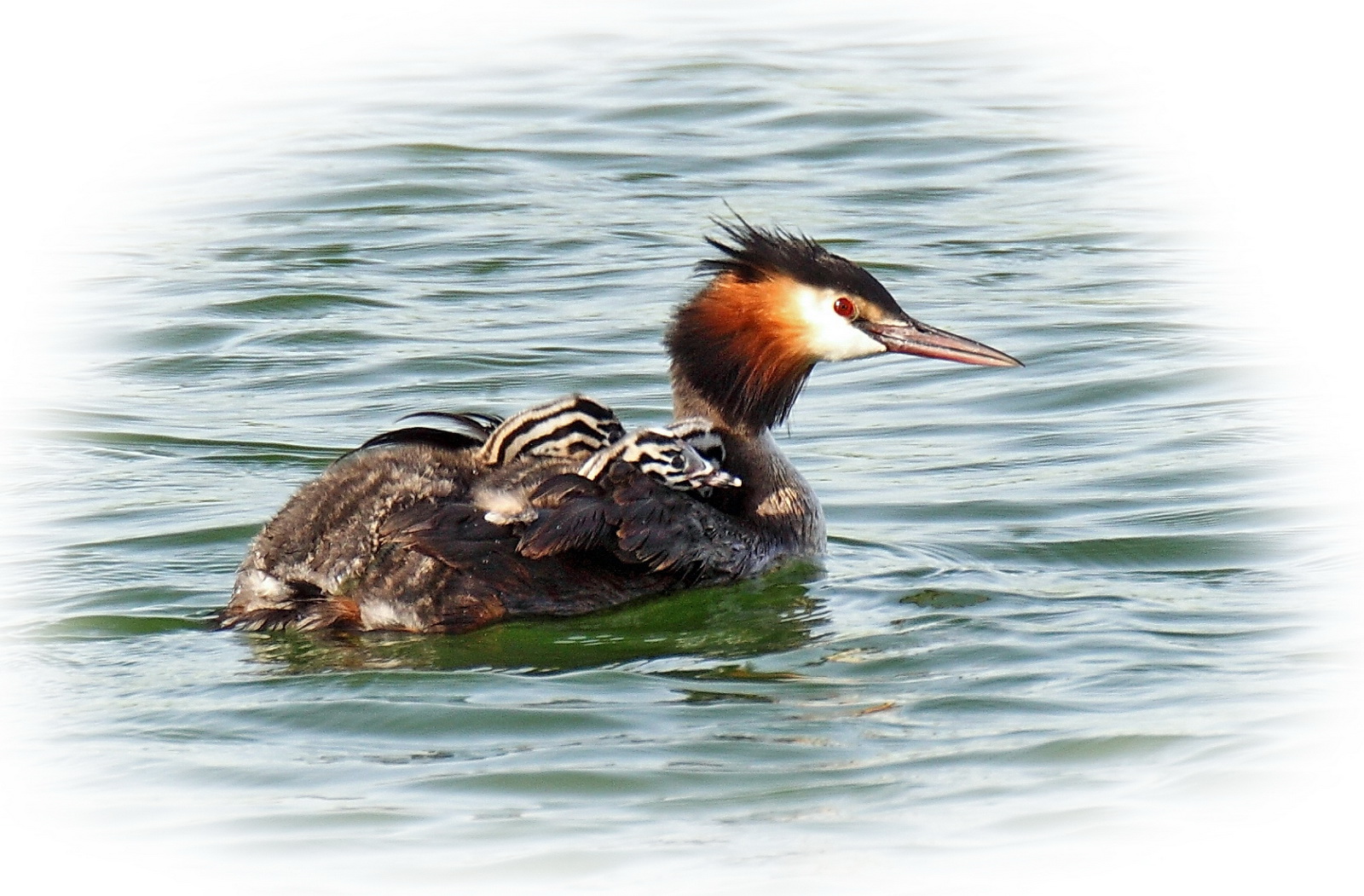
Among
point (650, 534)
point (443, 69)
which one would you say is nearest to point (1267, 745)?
point (650, 534)

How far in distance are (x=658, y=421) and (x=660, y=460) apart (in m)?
2.62

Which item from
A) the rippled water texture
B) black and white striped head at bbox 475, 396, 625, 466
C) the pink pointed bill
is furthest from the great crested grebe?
the pink pointed bill

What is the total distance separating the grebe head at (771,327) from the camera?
7.61m

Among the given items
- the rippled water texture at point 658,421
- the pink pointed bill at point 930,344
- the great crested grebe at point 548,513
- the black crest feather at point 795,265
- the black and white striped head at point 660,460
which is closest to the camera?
the rippled water texture at point 658,421

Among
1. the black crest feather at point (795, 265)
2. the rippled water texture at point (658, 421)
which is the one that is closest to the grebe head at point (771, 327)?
the black crest feather at point (795, 265)

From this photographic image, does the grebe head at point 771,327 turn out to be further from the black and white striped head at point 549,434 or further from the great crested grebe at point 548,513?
the black and white striped head at point 549,434

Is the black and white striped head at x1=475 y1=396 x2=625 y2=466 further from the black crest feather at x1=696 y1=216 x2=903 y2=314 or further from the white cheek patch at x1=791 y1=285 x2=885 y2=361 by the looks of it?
the white cheek patch at x1=791 y1=285 x2=885 y2=361

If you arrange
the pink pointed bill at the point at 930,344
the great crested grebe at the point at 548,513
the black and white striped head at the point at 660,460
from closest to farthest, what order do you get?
the great crested grebe at the point at 548,513, the black and white striped head at the point at 660,460, the pink pointed bill at the point at 930,344

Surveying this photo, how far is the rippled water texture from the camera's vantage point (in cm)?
548

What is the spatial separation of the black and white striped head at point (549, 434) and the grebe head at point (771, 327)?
79 cm

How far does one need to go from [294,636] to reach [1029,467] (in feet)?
11.3

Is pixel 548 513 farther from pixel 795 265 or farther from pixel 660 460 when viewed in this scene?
pixel 795 265

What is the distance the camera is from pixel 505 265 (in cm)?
1248

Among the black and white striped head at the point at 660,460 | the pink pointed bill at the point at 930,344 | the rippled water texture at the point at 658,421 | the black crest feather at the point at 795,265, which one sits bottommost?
the rippled water texture at the point at 658,421
